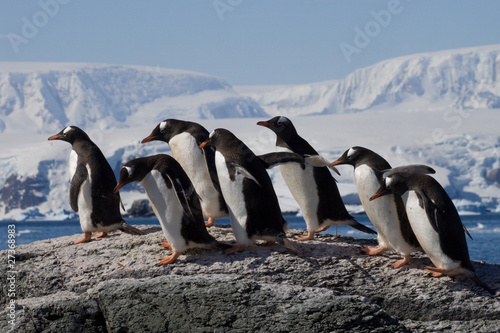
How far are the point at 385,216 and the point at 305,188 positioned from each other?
85 centimetres

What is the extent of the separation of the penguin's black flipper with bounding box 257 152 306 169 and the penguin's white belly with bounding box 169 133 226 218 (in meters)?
0.57

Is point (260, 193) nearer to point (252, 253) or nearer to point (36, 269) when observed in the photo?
point (252, 253)

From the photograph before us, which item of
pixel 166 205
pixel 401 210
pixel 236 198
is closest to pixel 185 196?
pixel 166 205

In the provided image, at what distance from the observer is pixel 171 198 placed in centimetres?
528

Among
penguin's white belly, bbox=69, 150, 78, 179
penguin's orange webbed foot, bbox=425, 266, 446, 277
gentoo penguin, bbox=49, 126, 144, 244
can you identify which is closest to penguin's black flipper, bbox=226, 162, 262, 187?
gentoo penguin, bbox=49, 126, 144, 244

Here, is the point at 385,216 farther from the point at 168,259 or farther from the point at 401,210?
the point at 168,259

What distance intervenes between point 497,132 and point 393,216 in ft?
304

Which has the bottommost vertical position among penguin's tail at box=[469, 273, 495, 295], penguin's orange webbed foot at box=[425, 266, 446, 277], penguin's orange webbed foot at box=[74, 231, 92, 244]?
penguin's tail at box=[469, 273, 495, 295]

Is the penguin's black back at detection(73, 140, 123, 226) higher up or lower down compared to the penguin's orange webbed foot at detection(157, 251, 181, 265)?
higher up

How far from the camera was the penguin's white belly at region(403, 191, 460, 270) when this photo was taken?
5023mm

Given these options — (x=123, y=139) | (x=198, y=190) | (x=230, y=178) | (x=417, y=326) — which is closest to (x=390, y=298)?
(x=417, y=326)

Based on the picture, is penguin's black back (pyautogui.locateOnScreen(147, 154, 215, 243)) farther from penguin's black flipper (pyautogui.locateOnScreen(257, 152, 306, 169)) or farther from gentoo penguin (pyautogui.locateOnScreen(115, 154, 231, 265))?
penguin's black flipper (pyautogui.locateOnScreen(257, 152, 306, 169))

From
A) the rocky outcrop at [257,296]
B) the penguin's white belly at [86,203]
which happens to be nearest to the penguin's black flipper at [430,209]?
the rocky outcrop at [257,296]

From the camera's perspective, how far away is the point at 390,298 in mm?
5109
